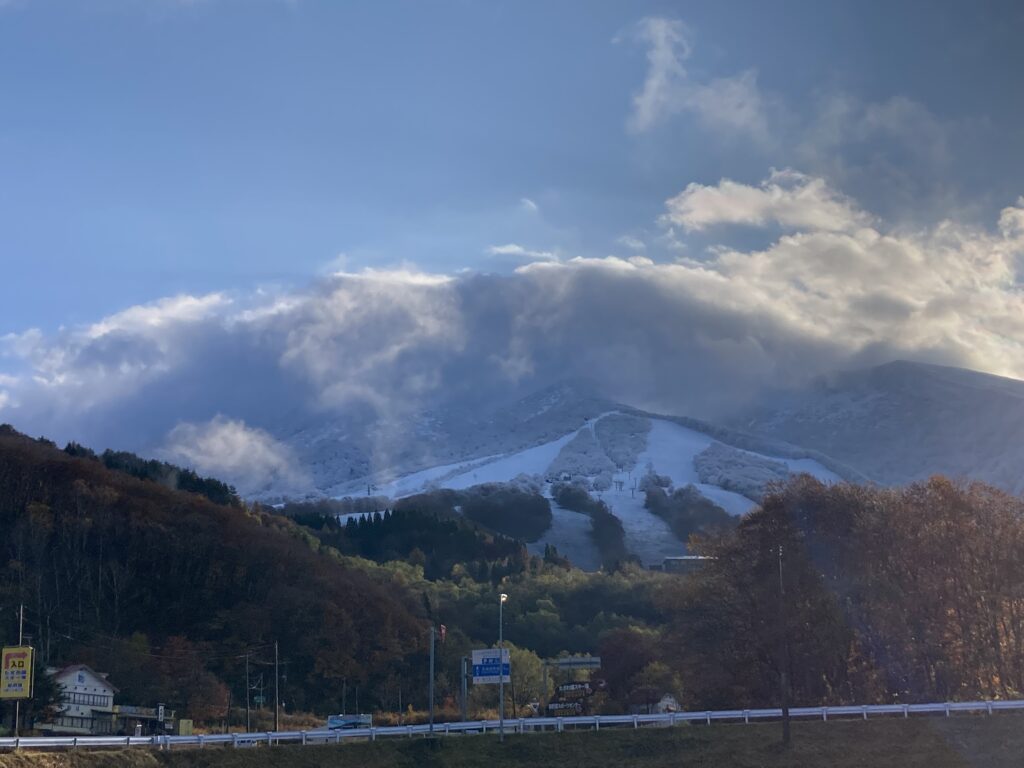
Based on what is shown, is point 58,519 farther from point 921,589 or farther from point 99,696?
point 921,589

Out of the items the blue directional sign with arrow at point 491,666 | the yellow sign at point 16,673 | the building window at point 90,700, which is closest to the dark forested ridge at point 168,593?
the building window at point 90,700

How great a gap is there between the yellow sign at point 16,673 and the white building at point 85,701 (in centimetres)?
1795

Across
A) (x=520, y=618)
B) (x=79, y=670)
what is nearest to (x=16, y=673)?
(x=79, y=670)

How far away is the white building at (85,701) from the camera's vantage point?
283 ft

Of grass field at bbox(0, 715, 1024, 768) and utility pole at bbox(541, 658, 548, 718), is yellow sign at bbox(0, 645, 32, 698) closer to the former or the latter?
grass field at bbox(0, 715, 1024, 768)

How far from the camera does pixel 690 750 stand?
6712 cm

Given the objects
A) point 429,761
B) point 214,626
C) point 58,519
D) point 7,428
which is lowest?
point 429,761

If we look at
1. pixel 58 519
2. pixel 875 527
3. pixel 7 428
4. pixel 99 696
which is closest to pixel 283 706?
pixel 99 696

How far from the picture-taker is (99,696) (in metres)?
90.8

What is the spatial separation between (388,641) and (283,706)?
55.2 ft

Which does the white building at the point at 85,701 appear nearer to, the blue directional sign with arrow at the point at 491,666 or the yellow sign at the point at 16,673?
the yellow sign at the point at 16,673

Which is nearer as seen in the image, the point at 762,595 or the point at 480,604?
the point at 762,595

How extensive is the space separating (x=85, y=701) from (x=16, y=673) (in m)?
23.9

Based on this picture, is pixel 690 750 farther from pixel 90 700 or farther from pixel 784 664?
pixel 90 700
